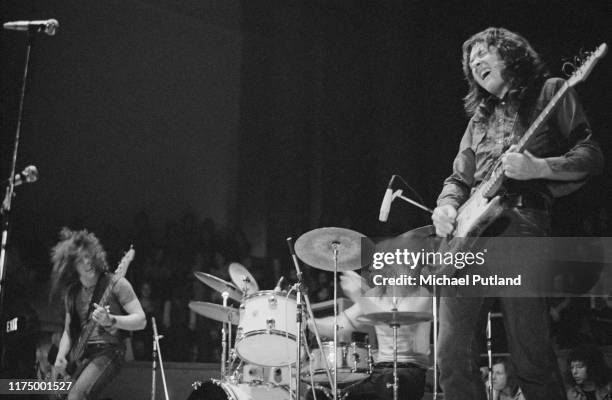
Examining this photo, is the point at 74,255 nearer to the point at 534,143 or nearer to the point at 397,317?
the point at 397,317

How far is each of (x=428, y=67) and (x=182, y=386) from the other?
3.37 metres

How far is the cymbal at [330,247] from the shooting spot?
4.29m

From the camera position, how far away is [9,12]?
634cm

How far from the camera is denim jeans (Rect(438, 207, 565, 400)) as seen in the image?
7.68 ft

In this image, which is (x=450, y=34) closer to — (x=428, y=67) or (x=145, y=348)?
(x=428, y=67)

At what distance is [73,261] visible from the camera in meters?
5.31

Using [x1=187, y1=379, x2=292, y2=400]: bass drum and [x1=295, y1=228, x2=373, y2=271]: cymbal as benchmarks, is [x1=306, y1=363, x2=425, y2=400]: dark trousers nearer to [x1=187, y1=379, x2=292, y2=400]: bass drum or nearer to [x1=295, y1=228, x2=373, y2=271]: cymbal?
[x1=187, y1=379, x2=292, y2=400]: bass drum

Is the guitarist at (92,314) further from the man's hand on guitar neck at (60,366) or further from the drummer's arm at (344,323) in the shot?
the drummer's arm at (344,323)

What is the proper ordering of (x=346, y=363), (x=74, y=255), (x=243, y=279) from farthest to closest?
(x=74, y=255)
(x=243, y=279)
(x=346, y=363)

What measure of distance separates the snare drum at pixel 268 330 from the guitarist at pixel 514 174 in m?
1.81

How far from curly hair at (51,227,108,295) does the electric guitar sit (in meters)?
3.01

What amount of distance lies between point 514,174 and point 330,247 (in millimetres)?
1971

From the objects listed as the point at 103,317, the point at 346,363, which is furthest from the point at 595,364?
the point at 103,317

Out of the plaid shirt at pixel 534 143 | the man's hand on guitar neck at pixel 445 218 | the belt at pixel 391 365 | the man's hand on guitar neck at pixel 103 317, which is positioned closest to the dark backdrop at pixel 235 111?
the belt at pixel 391 365
